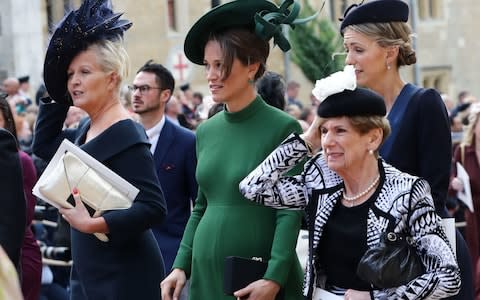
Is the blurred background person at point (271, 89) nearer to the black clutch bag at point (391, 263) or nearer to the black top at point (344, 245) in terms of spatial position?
the black top at point (344, 245)

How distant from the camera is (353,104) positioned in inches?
214

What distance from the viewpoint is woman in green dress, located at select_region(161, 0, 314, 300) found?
6.09 m

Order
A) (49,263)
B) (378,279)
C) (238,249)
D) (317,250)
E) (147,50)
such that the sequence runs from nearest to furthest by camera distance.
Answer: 1. (378,279)
2. (317,250)
3. (238,249)
4. (49,263)
5. (147,50)

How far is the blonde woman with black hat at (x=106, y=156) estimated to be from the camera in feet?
21.5

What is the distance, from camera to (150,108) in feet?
31.6

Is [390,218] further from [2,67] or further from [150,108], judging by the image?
[2,67]

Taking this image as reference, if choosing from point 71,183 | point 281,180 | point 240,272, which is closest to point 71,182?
point 71,183

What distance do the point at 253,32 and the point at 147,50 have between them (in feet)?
106

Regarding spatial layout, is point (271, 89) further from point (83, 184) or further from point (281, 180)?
point (281, 180)

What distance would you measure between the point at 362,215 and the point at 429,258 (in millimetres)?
336

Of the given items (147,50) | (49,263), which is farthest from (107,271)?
(147,50)

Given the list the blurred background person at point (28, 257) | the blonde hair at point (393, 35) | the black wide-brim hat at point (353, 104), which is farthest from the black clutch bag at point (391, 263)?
the blurred background person at point (28, 257)

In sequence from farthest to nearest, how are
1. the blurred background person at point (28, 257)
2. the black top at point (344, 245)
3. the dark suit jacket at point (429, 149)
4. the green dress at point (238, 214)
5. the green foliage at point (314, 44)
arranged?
the green foliage at point (314, 44), the blurred background person at point (28, 257), the dark suit jacket at point (429, 149), the green dress at point (238, 214), the black top at point (344, 245)

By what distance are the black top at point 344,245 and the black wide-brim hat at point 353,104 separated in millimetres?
351
